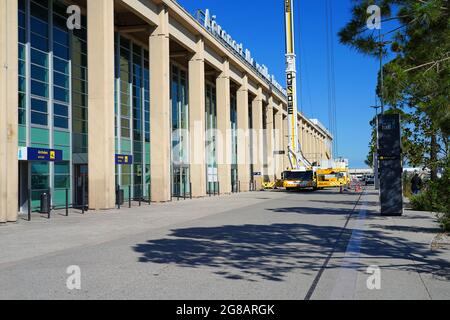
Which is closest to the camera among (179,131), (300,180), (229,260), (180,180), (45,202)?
(229,260)

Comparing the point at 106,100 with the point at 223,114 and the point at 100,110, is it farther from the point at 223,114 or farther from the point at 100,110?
the point at 223,114

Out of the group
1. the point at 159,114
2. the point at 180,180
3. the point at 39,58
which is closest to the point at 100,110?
the point at 39,58

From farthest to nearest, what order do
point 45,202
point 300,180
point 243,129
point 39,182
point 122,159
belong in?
point 243,129, point 300,180, point 122,159, point 39,182, point 45,202

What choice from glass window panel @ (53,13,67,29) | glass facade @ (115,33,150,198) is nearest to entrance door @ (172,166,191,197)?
glass facade @ (115,33,150,198)

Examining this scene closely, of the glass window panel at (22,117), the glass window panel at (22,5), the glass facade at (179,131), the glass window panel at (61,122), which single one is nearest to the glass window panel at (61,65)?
the glass window panel at (61,122)

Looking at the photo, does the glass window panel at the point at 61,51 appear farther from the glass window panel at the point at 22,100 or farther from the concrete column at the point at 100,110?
the glass window panel at the point at 22,100

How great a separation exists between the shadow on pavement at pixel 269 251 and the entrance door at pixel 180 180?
75.2ft

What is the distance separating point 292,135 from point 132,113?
1850cm

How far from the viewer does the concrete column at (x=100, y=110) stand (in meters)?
22.4

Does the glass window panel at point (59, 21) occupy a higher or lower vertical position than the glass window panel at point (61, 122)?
higher

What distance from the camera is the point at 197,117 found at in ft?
115

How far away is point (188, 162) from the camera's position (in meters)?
38.3

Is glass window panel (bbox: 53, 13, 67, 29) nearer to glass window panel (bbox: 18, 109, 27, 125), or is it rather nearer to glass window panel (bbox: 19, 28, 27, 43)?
glass window panel (bbox: 19, 28, 27, 43)

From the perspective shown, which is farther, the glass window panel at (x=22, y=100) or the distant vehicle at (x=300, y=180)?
the distant vehicle at (x=300, y=180)
